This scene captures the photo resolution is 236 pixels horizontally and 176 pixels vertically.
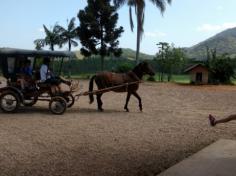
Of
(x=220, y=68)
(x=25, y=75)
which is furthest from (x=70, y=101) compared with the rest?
(x=220, y=68)

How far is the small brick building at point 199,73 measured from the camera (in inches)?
1386

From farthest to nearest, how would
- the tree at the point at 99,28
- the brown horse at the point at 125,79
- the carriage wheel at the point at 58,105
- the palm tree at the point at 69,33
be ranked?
1. the palm tree at the point at 69,33
2. the tree at the point at 99,28
3. the brown horse at the point at 125,79
4. the carriage wheel at the point at 58,105

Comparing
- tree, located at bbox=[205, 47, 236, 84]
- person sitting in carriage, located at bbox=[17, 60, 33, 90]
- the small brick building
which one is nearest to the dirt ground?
person sitting in carriage, located at bbox=[17, 60, 33, 90]

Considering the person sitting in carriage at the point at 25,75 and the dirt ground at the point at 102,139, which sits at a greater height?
the person sitting in carriage at the point at 25,75

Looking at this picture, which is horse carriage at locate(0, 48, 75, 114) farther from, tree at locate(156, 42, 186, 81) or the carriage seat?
tree at locate(156, 42, 186, 81)

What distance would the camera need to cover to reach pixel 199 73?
35844 millimetres

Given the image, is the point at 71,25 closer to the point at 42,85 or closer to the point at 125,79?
the point at 125,79

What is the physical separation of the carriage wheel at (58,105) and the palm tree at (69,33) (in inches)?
1559

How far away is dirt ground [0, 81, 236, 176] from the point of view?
8.00 meters

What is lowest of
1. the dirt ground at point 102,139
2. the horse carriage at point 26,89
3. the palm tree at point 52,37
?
the dirt ground at point 102,139

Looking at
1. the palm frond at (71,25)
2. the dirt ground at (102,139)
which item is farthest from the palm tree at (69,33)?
the dirt ground at (102,139)

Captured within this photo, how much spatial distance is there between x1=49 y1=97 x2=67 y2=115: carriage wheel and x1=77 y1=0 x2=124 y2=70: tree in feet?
95.4

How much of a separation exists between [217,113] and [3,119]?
7017mm

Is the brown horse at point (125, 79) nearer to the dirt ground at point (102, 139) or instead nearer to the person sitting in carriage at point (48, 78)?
the dirt ground at point (102, 139)
